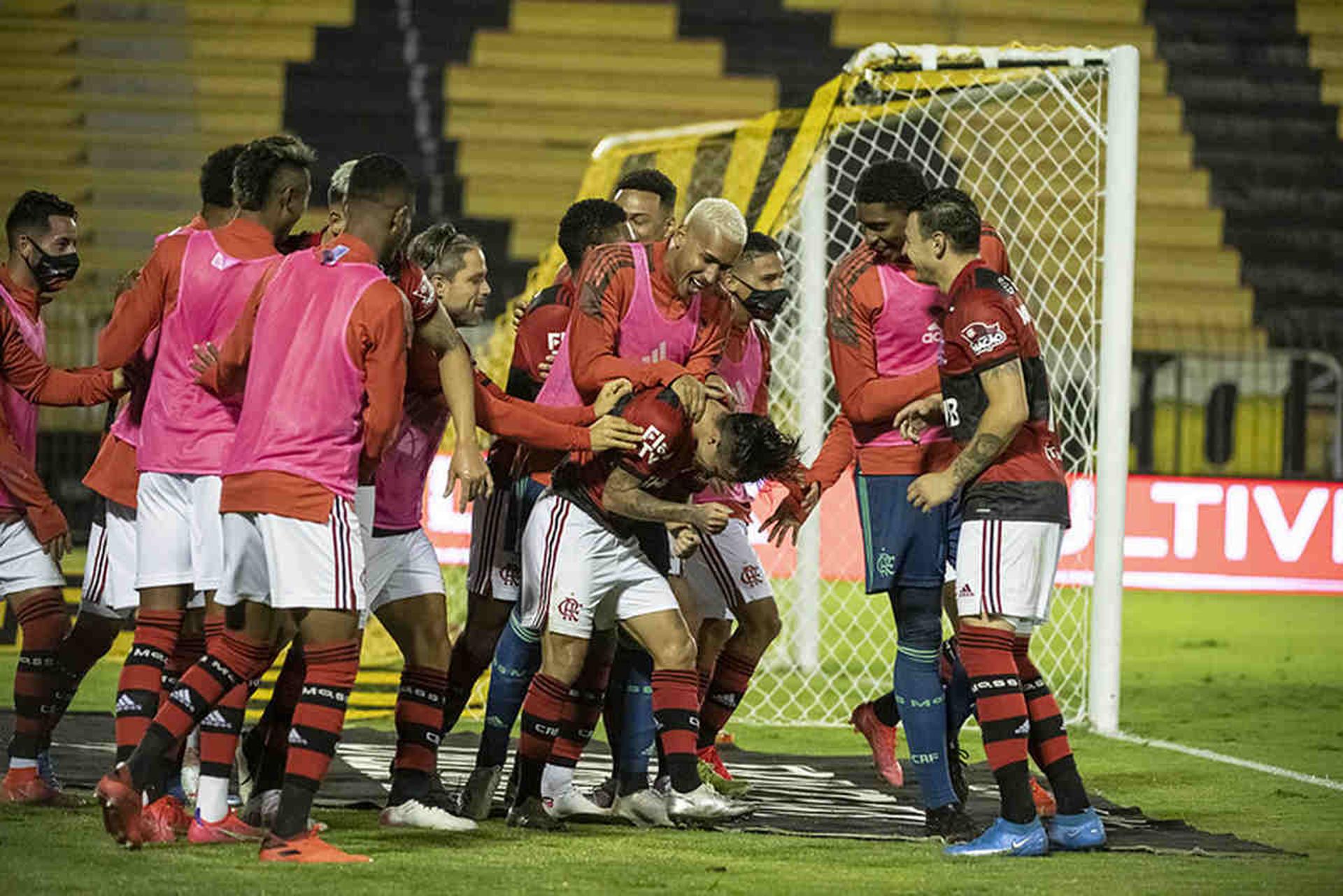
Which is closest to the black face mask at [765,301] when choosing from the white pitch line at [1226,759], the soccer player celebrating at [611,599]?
the soccer player celebrating at [611,599]

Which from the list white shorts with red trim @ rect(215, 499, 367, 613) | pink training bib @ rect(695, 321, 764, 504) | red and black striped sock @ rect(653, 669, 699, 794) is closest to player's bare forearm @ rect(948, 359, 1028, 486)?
red and black striped sock @ rect(653, 669, 699, 794)

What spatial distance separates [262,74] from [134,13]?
4.55ft

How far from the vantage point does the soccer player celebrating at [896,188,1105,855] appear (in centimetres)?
523

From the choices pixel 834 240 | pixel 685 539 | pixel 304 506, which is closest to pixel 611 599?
pixel 685 539

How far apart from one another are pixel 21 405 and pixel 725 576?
94.7 inches

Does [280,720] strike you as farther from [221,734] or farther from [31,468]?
[31,468]

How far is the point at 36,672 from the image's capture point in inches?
232

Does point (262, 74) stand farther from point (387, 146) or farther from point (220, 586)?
point (220, 586)

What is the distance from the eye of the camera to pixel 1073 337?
1733cm

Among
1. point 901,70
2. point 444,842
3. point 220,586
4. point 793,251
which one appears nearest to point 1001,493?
point 444,842

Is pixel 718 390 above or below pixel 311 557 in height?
above

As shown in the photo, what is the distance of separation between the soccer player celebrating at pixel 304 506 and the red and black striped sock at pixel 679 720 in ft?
3.36

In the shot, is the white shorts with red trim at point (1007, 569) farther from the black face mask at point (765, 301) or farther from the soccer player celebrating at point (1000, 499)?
the black face mask at point (765, 301)

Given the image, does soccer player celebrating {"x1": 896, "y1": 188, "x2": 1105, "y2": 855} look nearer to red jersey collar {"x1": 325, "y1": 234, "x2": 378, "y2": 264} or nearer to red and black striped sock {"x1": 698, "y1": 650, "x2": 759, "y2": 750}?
red and black striped sock {"x1": 698, "y1": 650, "x2": 759, "y2": 750}
